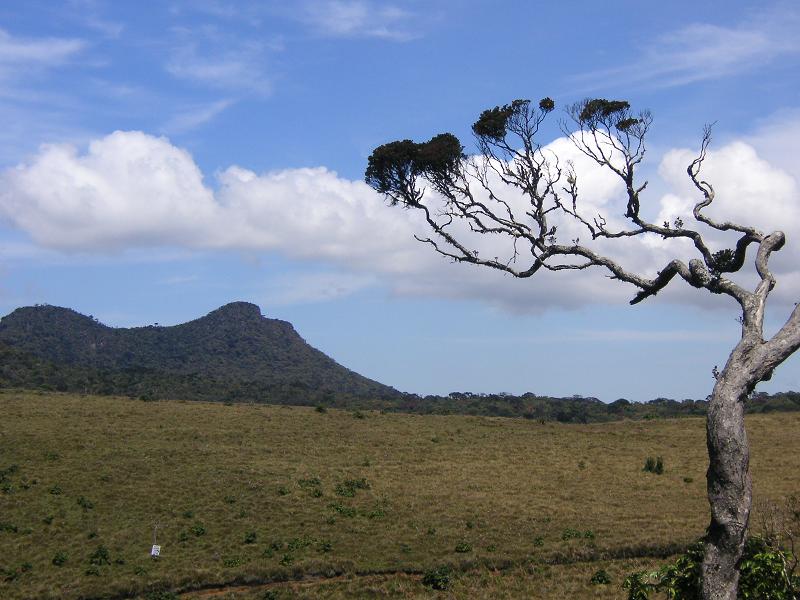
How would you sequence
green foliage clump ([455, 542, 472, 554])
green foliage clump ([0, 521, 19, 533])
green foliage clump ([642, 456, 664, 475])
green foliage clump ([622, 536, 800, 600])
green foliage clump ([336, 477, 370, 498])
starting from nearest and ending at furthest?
→ green foliage clump ([622, 536, 800, 600]), green foliage clump ([455, 542, 472, 554]), green foliage clump ([0, 521, 19, 533]), green foliage clump ([336, 477, 370, 498]), green foliage clump ([642, 456, 664, 475])

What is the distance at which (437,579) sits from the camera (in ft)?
104

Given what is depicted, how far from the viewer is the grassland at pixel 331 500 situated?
109 feet

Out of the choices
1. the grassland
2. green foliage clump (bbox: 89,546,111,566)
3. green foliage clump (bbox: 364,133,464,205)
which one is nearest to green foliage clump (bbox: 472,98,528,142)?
green foliage clump (bbox: 364,133,464,205)

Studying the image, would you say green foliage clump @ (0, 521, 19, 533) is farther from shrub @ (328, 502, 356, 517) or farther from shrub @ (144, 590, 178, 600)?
shrub @ (328, 502, 356, 517)

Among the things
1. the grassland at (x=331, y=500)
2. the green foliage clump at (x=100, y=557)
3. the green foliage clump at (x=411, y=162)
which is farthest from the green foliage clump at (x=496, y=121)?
the green foliage clump at (x=100, y=557)

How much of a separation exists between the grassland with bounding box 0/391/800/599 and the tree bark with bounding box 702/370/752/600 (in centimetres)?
2096

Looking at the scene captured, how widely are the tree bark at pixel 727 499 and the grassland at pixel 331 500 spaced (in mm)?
20957

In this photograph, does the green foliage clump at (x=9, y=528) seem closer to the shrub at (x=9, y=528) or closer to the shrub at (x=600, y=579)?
the shrub at (x=9, y=528)

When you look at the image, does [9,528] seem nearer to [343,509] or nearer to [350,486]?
[343,509]

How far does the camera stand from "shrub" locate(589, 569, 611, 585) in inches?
1230

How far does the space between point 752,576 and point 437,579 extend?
22.3 meters

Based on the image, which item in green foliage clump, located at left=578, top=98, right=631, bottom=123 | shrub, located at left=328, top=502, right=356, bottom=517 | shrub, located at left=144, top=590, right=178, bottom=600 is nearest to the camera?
green foliage clump, located at left=578, top=98, right=631, bottom=123

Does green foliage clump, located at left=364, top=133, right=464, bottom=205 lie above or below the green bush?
above

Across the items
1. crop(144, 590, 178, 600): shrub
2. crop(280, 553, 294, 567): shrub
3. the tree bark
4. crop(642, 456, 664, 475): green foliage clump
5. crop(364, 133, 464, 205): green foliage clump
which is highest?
crop(364, 133, 464, 205): green foliage clump
